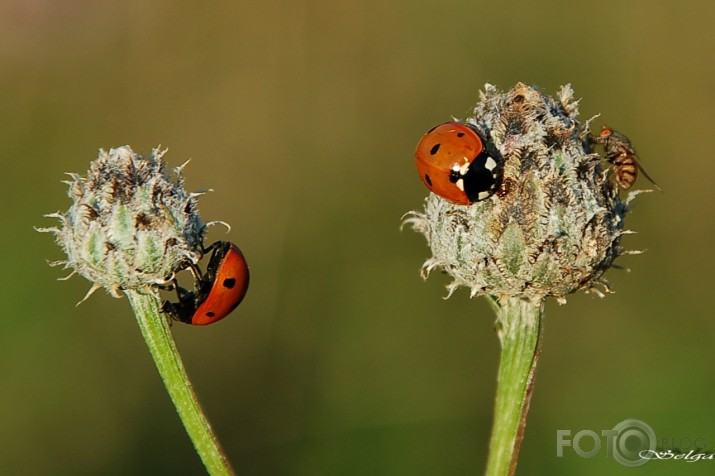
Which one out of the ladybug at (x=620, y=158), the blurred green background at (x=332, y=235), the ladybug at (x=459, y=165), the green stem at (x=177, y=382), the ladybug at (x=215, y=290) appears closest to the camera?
the green stem at (x=177, y=382)

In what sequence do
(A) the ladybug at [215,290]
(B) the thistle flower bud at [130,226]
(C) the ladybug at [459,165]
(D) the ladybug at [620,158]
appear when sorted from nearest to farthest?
(C) the ladybug at [459,165] → (B) the thistle flower bud at [130,226] → (D) the ladybug at [620,158] → (A) the ladybug at [215,290]

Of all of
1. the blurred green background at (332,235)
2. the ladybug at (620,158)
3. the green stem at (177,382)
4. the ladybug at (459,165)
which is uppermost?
the blurred green background at (332,235)

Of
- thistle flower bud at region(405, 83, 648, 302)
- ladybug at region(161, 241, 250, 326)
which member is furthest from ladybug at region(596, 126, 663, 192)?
ladybug at region(161, 241, 250, 326)

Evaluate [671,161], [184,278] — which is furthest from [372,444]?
[671,161]

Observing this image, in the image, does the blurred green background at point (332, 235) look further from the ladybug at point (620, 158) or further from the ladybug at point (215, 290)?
the ladybug at point (215, 290)

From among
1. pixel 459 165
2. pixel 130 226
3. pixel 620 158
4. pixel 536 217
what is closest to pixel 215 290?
pixel 130 226

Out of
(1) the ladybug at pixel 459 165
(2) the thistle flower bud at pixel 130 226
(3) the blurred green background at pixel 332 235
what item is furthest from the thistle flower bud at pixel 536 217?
(3) the blurred green background at pixel 332 235

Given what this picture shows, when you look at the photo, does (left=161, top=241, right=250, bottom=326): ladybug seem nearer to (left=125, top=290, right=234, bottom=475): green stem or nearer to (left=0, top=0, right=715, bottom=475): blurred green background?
(left=125, top=290, right=234, bottom=475): green stem
